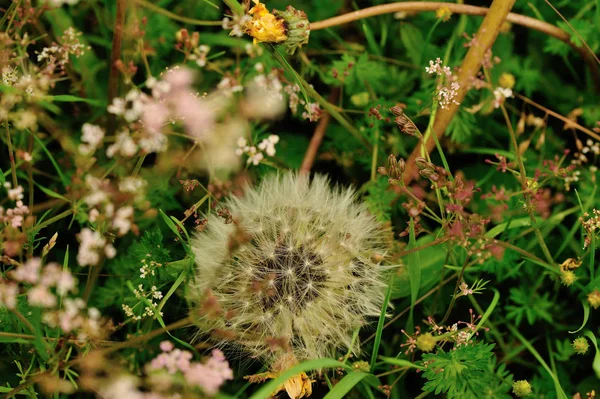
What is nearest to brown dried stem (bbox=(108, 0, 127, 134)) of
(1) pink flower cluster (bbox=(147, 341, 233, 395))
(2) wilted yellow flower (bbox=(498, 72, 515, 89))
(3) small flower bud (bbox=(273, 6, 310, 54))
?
(3) small flower bud (bbox=(273, 6, 310, 54))

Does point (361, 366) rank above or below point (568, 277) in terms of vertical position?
below

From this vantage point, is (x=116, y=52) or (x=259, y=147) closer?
(x=259, y=147)

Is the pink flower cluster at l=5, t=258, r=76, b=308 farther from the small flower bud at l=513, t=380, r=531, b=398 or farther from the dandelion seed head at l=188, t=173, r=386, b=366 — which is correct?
the small flower bud at l=513, t=380, r=531, b=398

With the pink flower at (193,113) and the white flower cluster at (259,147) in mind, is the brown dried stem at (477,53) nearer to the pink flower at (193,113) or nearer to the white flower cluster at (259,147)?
the white flower cluster at (259,147)

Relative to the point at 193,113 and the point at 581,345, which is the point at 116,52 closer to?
the point at 193,113

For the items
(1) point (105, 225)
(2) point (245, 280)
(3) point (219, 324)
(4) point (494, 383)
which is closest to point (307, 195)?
(2) point (245, 280)

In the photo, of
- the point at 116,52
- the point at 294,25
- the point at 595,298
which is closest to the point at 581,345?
the point at 595,298

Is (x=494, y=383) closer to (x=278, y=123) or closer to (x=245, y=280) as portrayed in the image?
(x=245, y=280)

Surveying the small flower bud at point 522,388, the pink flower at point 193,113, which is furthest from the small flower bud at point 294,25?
the small flower bud at point 522,388
